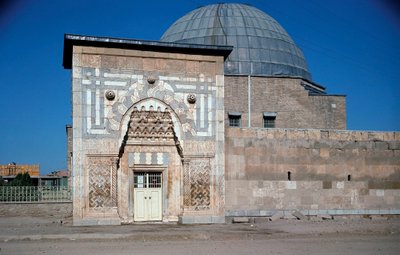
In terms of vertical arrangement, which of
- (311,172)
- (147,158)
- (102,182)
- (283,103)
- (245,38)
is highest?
(245,38)

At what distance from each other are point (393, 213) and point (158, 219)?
10770mm

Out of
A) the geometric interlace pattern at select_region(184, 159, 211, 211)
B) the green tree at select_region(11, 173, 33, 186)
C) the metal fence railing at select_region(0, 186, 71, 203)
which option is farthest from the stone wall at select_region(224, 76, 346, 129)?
the green tree at select_region(11, 173, 33, 186)

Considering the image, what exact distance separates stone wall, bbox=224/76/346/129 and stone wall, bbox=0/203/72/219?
10147 mm

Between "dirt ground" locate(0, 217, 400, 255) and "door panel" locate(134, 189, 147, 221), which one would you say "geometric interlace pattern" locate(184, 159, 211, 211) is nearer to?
"dirt ground" locate(0, 217, 400, 255)

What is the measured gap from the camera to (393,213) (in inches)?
988

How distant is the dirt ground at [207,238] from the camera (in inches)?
566

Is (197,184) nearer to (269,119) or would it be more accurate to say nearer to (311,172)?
(311,172)

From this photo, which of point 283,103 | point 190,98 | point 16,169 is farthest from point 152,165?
point 16,169

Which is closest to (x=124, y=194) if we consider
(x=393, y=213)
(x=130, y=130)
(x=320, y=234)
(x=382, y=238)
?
(x=130, y=130)

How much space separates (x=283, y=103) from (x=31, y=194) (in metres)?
14.0

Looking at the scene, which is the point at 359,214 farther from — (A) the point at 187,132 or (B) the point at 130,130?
(B) the point at 130,130

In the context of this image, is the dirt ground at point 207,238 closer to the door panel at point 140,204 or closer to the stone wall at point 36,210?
the door panel at point 140,204

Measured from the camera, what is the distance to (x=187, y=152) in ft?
72.6

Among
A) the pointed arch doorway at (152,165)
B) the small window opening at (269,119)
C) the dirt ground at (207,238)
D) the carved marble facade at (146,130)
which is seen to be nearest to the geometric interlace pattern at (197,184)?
the carved marble facade at (146,130)
